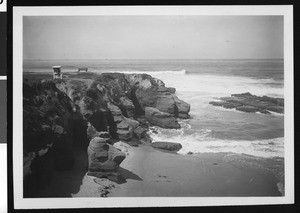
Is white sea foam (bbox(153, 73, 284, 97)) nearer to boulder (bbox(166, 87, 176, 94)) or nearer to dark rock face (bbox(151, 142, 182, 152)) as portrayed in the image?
boulder (bbox(166, 87, 176, 94))

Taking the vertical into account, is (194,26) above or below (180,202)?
above

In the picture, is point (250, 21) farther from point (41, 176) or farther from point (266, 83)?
point (41, 176)

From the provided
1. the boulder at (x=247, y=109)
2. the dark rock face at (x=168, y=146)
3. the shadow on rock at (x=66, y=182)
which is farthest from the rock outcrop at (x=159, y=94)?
the shadow on rock at (x=66, y=182)

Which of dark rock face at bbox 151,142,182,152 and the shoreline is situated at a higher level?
dark rock face at bbox 151,142,182,152

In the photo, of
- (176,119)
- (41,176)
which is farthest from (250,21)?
(41,176)

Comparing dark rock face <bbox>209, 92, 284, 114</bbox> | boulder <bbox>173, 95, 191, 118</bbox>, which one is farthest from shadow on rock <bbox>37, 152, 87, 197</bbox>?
dark rock face <bbox>209, 92, 284, 114</bbox>

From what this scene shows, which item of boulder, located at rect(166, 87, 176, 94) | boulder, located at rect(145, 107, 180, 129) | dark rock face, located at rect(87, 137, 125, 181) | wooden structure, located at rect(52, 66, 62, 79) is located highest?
wooden structure, located at rect(52, 66, 62, 79)
